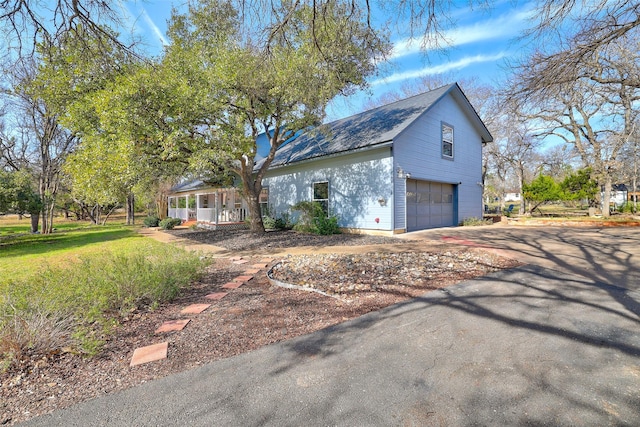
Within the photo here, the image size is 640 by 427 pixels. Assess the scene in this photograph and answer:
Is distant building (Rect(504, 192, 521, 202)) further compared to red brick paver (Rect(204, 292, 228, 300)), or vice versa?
distant building (Rect(504, 192, 521, 202))

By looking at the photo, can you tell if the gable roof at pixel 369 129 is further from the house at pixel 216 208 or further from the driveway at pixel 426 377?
the driveway at pixel 426 377

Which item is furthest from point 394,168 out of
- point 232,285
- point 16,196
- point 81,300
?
point 16,196

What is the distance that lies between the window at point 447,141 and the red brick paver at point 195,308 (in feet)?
41.1

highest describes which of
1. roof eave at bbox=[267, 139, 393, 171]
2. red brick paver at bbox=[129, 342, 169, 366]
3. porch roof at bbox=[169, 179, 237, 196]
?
roof eave at bbox=[267, 139, 393, 171]

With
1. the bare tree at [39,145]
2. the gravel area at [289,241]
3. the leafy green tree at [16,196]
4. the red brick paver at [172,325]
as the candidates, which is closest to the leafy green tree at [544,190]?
the gravel area at [289,241]

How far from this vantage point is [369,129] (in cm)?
1258

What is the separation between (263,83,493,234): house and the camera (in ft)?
37.0

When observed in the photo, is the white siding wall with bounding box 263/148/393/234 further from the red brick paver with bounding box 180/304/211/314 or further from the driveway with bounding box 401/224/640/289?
the red brick paver with bounding box 180/304/211/314

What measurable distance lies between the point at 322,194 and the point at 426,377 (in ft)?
37.3

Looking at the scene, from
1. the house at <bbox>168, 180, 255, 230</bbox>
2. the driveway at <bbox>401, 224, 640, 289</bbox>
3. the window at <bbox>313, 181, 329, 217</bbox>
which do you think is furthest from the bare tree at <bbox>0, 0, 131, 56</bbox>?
the house at <bbox>168, 180, 255, 230</bbox>

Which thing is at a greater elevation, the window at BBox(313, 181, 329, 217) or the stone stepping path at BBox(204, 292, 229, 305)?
the window at BBox(313, 181, 329, 217)

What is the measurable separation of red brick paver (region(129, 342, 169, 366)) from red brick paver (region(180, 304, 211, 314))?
2.97 feet

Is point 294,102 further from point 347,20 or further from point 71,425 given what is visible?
point 71,425

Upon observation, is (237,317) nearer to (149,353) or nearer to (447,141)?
(149,353)
